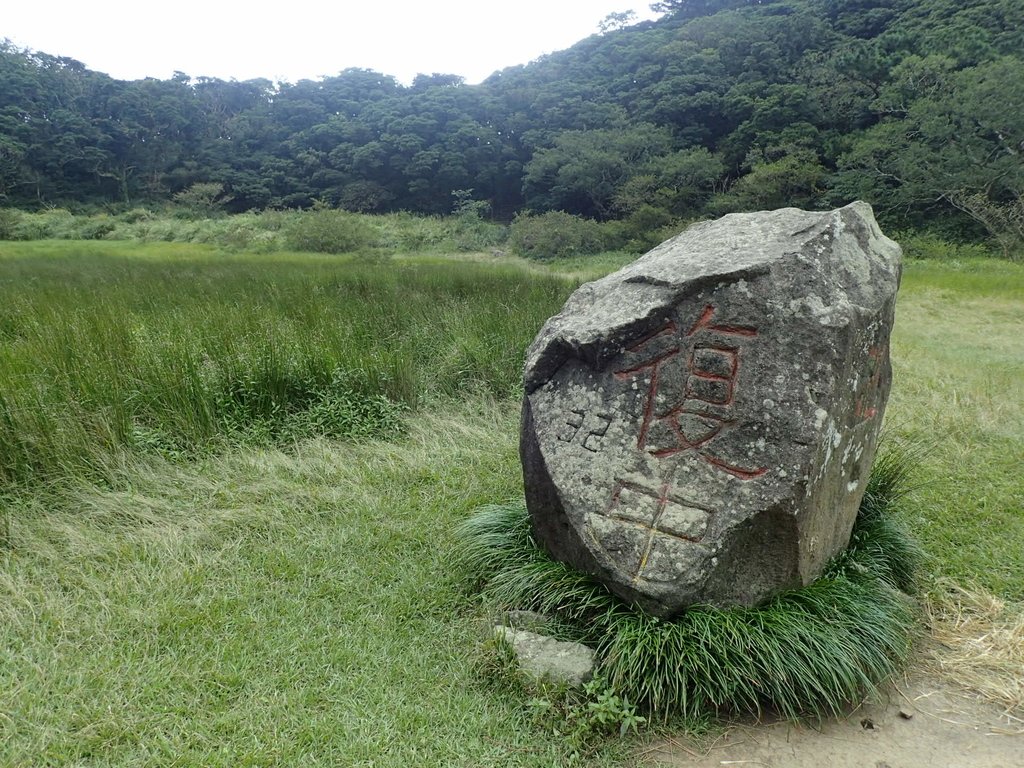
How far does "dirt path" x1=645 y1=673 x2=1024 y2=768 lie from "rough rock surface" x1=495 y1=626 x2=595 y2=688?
0.31m

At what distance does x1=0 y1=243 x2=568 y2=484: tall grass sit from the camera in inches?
144

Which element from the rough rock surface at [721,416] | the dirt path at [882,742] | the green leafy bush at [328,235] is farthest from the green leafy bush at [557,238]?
the dirt path at [882,742]

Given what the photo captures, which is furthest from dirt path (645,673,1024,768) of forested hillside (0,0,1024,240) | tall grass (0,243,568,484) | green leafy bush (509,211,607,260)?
green leafy bush (509,211,607,260)

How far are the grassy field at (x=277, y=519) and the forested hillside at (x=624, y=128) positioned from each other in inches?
648

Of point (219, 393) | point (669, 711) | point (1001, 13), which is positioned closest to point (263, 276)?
point (219, 393)

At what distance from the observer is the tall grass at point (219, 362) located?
3668 millimetres

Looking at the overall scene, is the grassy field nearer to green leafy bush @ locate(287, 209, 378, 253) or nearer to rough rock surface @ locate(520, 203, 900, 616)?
rough rock surface @ locate(520, 203, 900, 616)

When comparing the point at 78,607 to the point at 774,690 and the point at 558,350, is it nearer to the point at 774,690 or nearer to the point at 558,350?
the point at 558,350

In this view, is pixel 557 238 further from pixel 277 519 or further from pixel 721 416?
pixel 721 416

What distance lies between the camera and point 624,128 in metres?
27.7

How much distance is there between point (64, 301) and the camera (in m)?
6.37

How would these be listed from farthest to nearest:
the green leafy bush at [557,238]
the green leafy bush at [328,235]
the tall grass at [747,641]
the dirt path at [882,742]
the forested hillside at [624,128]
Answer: the green leafy bush at [557,238], the forested hillside at [624,128], the green leafy bush at [328,235], the tall grass at [747,641], the dirt path at [882,742]

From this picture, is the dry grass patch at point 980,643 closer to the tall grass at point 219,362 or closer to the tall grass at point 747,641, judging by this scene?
the tall grass at point 747,641

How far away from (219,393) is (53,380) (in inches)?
37.0
